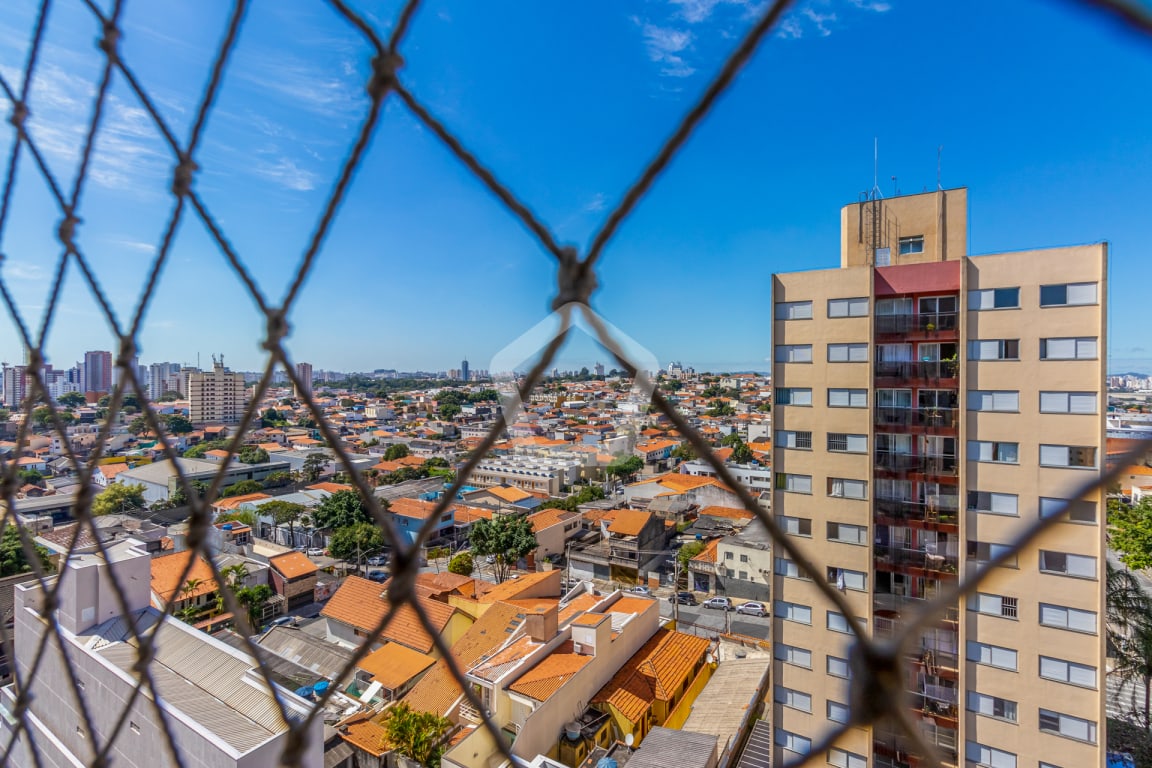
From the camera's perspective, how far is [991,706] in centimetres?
337

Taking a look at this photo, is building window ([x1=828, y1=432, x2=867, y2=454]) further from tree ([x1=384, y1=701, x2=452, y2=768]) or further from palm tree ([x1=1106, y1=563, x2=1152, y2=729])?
tree ([x1=384, y1=701, x2=452, y2=768])

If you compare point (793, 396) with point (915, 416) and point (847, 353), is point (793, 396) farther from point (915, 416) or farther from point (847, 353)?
point (915, 416)

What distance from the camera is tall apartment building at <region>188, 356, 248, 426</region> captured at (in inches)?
889

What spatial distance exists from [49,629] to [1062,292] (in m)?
4.44

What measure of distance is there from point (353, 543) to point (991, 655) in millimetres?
9358

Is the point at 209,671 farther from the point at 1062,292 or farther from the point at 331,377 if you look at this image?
the point at 331,377

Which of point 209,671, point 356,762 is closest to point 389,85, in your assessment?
point 209,671

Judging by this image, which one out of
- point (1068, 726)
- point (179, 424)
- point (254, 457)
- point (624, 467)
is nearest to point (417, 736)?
point (1068, 726)

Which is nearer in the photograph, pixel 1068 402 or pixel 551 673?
pixel 1068 402

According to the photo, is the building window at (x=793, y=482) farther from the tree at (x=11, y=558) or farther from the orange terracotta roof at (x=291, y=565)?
the tree at (x=11, y=558)

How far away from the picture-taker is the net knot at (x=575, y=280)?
394 mm

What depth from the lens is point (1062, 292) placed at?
319 cm

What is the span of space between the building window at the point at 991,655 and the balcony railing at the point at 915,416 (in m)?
1.38

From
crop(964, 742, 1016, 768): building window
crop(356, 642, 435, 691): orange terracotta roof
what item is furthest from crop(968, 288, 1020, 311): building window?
crop(356, 642, 435, 691): orange terracotta roof
